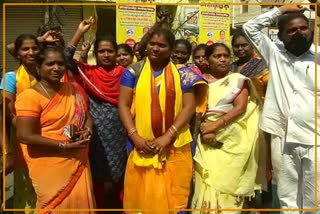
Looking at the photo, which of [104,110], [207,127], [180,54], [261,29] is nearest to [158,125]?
[207,127]

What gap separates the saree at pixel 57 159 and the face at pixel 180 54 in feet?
4.91

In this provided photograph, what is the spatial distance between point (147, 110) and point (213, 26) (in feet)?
28.5

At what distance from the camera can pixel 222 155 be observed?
346 cm

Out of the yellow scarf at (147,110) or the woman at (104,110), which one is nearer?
the yellow scarf at (147,110)

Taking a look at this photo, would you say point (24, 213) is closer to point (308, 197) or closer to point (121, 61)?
point (121, 61)

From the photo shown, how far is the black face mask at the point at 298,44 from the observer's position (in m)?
3.06

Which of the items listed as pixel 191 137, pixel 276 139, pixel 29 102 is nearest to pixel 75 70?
pixel 29 102

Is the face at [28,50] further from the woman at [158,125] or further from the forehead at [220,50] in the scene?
the forehead at [220,50]

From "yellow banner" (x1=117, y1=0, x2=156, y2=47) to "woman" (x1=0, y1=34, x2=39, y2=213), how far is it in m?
7.16

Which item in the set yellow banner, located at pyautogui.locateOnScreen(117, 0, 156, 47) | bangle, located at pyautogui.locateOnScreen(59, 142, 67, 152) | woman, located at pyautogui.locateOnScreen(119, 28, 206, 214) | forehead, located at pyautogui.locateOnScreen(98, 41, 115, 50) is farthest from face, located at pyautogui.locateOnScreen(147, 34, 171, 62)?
yellow banner, located at pyautogui.locateOnScreen(117, 0, 156, 47)

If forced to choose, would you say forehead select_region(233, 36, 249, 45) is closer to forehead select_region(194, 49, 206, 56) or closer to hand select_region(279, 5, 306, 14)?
forehead select_region(194, 49, 206, 56)

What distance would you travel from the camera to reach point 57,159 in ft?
9.97

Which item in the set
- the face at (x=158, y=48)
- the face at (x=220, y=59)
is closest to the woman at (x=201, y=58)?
the face at (x=220, y=59)

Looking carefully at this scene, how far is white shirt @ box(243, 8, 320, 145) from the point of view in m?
3.10
